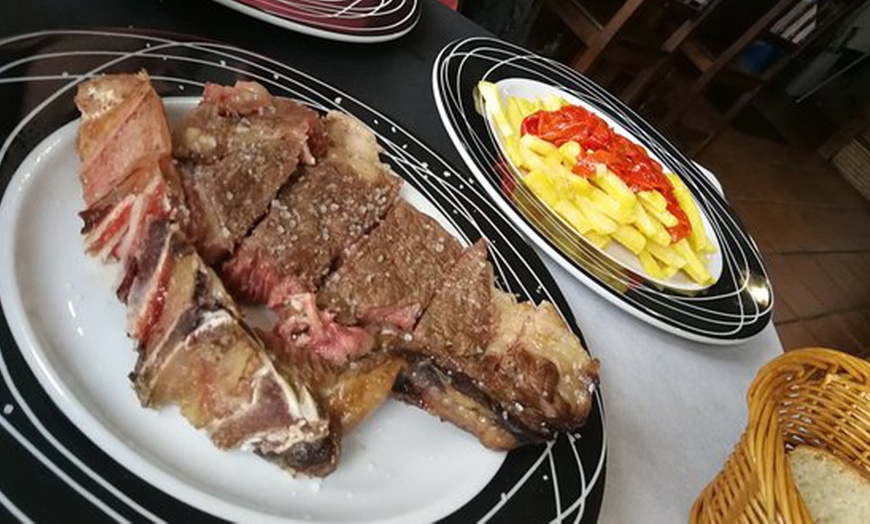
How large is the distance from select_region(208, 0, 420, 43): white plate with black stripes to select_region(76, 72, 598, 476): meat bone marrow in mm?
397

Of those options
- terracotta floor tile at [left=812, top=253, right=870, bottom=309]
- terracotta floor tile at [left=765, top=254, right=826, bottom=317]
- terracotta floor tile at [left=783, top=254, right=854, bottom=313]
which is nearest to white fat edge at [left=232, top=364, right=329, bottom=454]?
terracotta floor tile at [left=765, top=254, right=826, bottom=317]

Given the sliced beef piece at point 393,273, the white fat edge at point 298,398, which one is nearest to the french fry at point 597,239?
the sliced beef piece at point 393,273

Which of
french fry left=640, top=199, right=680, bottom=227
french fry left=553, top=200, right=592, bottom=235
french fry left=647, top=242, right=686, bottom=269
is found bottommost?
french fry left=553, top=200, right=592, bottom=235

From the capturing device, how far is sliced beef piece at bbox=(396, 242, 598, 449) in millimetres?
1300

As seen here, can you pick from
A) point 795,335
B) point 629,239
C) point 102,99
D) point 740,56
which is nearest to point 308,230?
point 102,99

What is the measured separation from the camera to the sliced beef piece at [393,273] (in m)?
1.29

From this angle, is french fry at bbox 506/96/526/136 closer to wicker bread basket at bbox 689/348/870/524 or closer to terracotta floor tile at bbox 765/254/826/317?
wicker bread basket at bbox 689/348/870/524

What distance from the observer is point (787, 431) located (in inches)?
64.2

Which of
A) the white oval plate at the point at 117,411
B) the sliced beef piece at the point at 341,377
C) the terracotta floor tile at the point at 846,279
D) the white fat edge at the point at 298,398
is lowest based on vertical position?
the terracotta floor tile at the point at 846,279

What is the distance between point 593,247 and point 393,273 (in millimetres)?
789

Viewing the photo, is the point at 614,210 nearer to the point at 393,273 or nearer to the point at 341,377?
the point at 393,273

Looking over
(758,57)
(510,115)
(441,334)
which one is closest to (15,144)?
(441,334)

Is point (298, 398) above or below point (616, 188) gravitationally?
below

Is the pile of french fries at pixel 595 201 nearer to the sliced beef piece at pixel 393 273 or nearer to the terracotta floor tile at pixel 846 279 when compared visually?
the sliced beef piece at pixel 393 273
